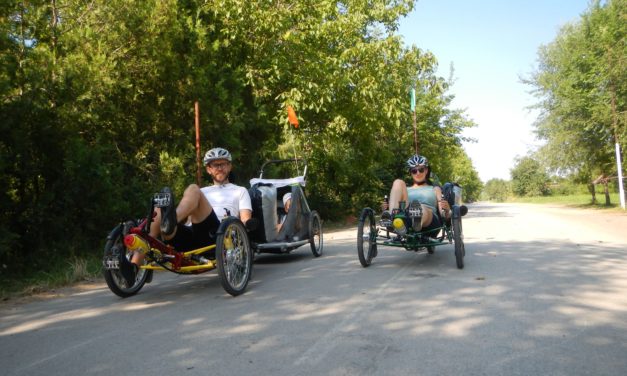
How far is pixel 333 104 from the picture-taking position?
15.4 meters

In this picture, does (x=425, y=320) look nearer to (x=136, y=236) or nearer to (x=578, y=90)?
(x=136, y=236)

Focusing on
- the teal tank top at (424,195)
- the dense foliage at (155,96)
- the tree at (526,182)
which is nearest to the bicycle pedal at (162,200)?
the dense foliage at (155,96)

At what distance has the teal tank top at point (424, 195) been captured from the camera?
6.98 metres

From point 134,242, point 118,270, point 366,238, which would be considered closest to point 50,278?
point 118,270

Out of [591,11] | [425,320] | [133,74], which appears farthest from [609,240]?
[591,11]

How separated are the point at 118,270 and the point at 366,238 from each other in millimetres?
3332

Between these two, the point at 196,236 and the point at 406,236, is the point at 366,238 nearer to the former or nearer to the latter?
the point at 406,236

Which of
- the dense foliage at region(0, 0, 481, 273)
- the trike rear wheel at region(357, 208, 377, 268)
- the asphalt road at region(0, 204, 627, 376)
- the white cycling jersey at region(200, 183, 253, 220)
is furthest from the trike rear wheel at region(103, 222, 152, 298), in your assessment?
the trike rear wheel at region(357, 208, 377, 268)

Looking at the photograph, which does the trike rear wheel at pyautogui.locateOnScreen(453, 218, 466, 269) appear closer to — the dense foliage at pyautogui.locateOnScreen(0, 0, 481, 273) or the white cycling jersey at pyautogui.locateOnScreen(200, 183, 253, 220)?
the white cycling jersey at pyautogui.locateOnScreen(200, 183, 253, 220)

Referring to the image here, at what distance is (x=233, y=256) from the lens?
5.18 meters

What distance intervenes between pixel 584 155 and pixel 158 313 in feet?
92.8

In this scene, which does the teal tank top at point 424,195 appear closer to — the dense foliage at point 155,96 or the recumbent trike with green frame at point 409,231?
the recumbent trike with green frame at point 409,231

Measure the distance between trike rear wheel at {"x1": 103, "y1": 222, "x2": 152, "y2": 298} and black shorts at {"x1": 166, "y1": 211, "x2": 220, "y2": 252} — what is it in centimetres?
46

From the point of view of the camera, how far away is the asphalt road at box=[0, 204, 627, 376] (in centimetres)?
291
